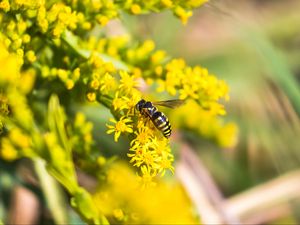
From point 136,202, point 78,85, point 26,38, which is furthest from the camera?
point 78,85

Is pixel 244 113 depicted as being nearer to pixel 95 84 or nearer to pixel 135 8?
pixel 135 8

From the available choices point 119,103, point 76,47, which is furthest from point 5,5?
point 119,103

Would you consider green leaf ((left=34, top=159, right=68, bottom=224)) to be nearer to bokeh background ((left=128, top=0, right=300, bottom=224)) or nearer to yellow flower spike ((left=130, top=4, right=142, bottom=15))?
yellow flower spike ((left=130, top=4, right=142, bottom=15))

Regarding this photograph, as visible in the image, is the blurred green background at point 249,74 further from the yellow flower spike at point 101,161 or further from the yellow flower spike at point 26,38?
the yellow flower spike at point 26,38

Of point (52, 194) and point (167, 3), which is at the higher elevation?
point (167, 3)

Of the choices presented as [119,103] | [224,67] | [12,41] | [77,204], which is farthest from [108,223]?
[224,67]

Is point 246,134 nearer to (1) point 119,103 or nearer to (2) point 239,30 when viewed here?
(2) point 239,30

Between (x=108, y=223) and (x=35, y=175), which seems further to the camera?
(x=35, y=175)
